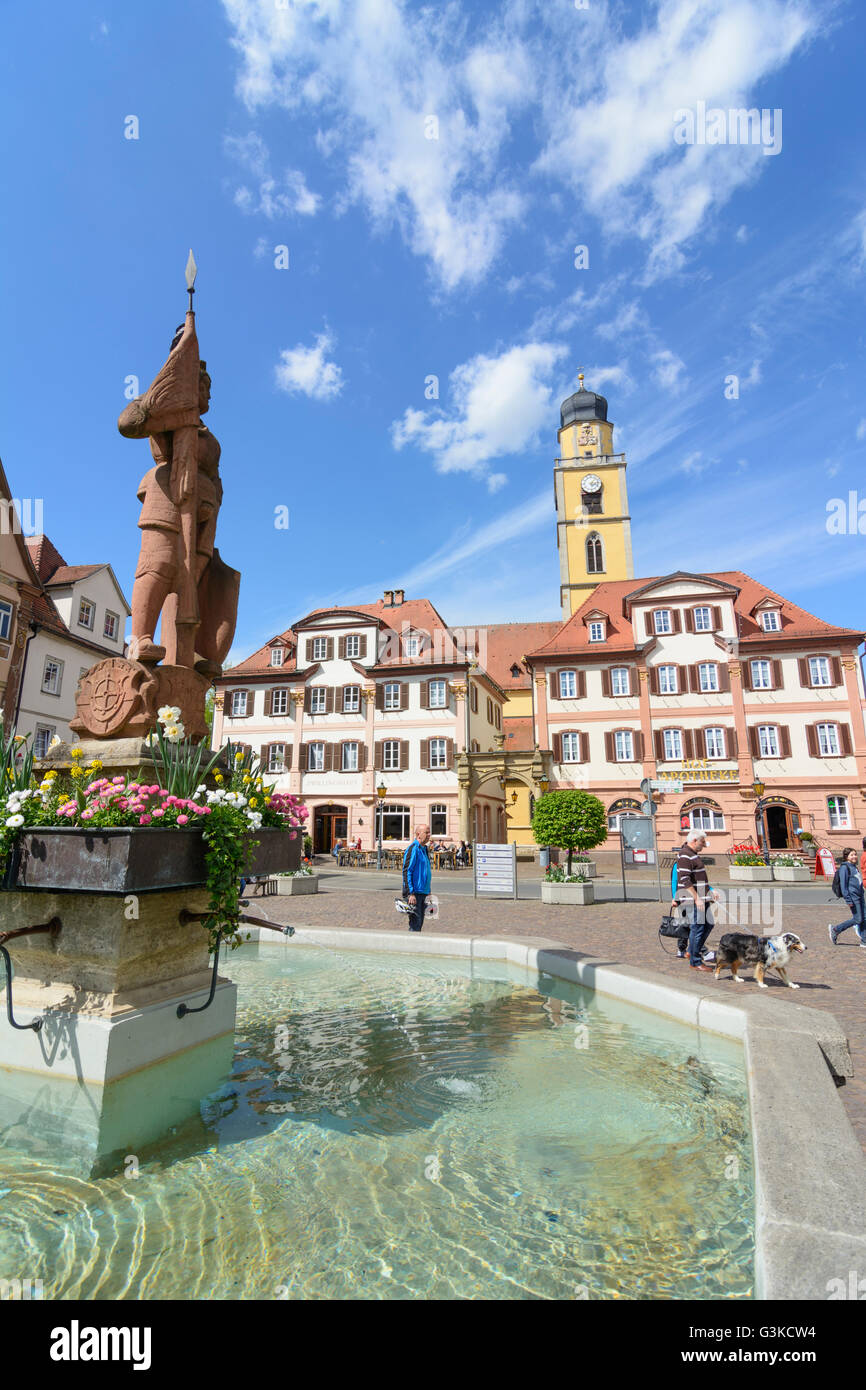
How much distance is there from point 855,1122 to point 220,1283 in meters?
3.31

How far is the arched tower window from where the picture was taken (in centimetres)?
5506

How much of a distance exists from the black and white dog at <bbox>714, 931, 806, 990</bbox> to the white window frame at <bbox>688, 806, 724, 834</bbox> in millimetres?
27130

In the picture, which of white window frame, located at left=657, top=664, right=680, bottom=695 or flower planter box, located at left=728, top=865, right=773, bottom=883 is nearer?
flower planter box, located at left=728, top=865, right=773, bottom=883

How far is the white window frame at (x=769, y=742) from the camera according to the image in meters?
33.3

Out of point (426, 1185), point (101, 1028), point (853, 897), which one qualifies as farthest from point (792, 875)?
point (101, 1028)

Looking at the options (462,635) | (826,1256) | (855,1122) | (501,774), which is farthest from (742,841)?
(826,1256)

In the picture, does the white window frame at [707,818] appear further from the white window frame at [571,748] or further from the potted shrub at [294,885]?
the potted shrub at [294,885]

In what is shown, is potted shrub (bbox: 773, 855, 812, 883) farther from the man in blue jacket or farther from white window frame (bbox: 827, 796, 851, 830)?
the man in blue jacket

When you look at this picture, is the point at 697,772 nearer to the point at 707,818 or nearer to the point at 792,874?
the point at 707,818

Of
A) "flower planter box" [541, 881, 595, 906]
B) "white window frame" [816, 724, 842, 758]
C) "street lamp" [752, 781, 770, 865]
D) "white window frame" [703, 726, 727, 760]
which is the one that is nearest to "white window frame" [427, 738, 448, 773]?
"white window frame" [703, 726, 727, 760]

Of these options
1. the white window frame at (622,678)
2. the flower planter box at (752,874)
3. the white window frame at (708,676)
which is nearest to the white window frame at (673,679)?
the white window frame at (708,676)

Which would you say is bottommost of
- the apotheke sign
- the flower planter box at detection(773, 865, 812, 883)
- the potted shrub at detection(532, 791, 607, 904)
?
the flower planter box at detection(773, 865, 812, 883)

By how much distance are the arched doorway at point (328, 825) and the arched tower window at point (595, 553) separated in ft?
95.4

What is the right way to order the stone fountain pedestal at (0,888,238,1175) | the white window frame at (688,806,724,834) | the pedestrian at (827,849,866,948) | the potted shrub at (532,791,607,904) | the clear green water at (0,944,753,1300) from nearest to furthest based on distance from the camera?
the clear green water at (0,944,753,1300) < the stone fountain pedestal at (0,888,238,1175) < the pedestrian at (827,849,866,948) < the potted shrub at (532,791,607,904) < the white window frame at (688,806,724,834)
